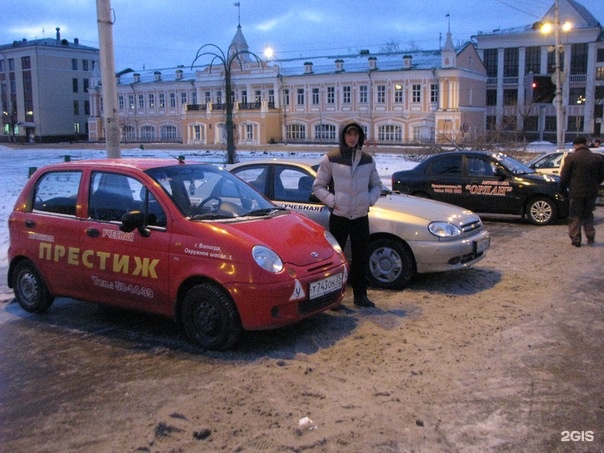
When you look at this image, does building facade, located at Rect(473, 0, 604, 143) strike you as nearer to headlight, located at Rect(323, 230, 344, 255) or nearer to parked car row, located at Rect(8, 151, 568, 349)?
parked car row, located at Rect(8, 151, 568, 349)

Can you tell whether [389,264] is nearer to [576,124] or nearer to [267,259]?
[267,259]

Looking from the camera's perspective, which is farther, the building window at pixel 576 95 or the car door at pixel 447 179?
the building window at pixel 576 95

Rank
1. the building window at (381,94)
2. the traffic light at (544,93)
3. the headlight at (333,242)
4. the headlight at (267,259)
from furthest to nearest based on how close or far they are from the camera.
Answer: the building window at (381,94)
the traffic light at (544,93)
the headlight at (333,242)
the headlight at (267,259)

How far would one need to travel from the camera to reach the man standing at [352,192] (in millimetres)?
6594

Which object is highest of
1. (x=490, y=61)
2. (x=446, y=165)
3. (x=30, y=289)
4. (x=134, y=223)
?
(x=490, y=61)

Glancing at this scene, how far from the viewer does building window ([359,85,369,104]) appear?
66.1 meters

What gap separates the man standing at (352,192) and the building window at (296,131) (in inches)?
2514

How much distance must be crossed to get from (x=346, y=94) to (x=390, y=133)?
22.0ft

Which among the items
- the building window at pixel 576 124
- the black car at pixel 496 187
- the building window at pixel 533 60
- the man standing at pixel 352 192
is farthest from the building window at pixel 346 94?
the man standing at pixel 352 192

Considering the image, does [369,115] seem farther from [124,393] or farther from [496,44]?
[124,393]

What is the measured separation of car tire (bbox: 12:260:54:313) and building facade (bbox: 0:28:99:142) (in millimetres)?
87222

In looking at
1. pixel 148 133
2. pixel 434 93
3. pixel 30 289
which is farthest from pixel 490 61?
pixel 30 289

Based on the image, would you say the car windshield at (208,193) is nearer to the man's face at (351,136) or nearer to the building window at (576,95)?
the man's face at (351,136)

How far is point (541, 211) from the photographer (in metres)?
12.7
